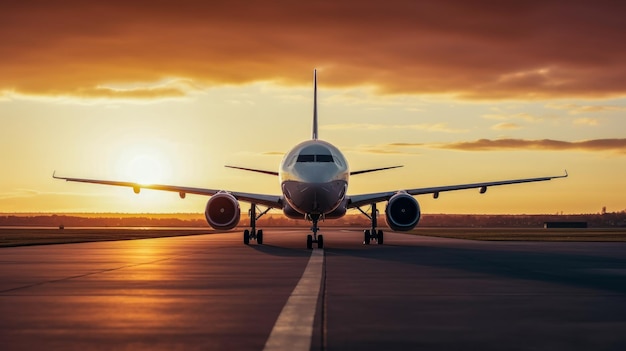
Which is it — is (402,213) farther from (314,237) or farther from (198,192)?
(198,192)

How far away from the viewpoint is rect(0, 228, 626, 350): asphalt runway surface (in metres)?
7.70

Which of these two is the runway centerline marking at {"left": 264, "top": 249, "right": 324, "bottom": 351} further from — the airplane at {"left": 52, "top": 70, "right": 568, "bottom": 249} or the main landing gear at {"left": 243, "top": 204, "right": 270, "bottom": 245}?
the main landing gear at {"left": 243, "top": 204, "right": 270, "bottom": 245}

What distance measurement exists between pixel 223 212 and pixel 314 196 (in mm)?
4856

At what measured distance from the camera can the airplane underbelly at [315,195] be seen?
29.9m

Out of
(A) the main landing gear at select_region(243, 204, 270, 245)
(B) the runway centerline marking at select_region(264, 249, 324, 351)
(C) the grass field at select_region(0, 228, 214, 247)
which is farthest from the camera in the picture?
(C) the grass field at select_region(0, 228, 214, 247)

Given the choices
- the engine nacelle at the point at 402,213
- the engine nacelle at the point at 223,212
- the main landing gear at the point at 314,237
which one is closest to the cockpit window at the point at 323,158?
the main landing gear at the point at 314,237

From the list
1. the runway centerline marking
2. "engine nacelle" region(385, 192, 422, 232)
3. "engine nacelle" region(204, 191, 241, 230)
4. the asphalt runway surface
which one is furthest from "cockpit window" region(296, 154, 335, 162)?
the runway centerline marking

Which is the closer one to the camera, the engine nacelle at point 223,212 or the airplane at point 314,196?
the airplane at point 314,196

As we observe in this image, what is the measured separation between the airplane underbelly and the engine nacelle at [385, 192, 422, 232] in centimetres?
300

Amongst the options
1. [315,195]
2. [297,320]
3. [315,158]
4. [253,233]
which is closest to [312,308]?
[297,320]

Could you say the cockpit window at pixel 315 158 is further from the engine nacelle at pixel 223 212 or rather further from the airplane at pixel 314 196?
the engine nacelle at pixel 223 212

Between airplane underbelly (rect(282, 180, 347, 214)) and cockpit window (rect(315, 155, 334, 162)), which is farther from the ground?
cockpit window (rect(315, 155, 334, 162))

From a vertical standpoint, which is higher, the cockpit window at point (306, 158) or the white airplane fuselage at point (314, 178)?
the cockpit window at point (306, 158)

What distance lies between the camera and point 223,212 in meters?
33.2
